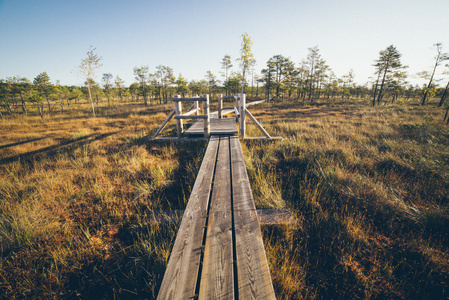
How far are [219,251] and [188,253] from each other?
0.31 metres

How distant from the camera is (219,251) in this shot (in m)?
1.63

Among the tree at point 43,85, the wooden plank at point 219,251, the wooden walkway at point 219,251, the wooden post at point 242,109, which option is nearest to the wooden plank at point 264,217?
the wooden walkway at point 219,251

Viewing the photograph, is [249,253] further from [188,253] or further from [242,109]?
[242,109]

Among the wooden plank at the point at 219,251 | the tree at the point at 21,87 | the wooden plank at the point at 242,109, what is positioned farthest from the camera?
the tree at the point at 21,87

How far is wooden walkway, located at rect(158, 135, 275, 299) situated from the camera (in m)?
1.31

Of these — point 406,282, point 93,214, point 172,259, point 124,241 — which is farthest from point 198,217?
point 406,282

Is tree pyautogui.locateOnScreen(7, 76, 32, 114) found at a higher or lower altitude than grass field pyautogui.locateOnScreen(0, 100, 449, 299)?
higher

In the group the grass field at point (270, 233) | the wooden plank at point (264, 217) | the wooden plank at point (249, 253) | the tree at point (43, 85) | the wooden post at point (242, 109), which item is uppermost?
the tree at point (43, 85)

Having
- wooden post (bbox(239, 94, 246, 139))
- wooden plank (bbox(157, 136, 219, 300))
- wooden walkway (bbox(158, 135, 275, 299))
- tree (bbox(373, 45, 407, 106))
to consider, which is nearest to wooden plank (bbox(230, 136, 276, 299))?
wooden walkway (bbox(158, 135, 275, 299))

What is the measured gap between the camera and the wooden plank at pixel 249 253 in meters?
1.31

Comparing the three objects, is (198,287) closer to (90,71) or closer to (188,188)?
(188,188)

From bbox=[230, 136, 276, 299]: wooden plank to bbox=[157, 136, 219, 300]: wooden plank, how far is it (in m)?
0.40

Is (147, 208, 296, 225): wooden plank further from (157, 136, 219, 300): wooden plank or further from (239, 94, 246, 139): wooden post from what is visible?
(239, 94, 246, 139): wooden post

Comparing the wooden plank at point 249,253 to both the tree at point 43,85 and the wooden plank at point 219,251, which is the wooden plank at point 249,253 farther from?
the tree at point 43,85
